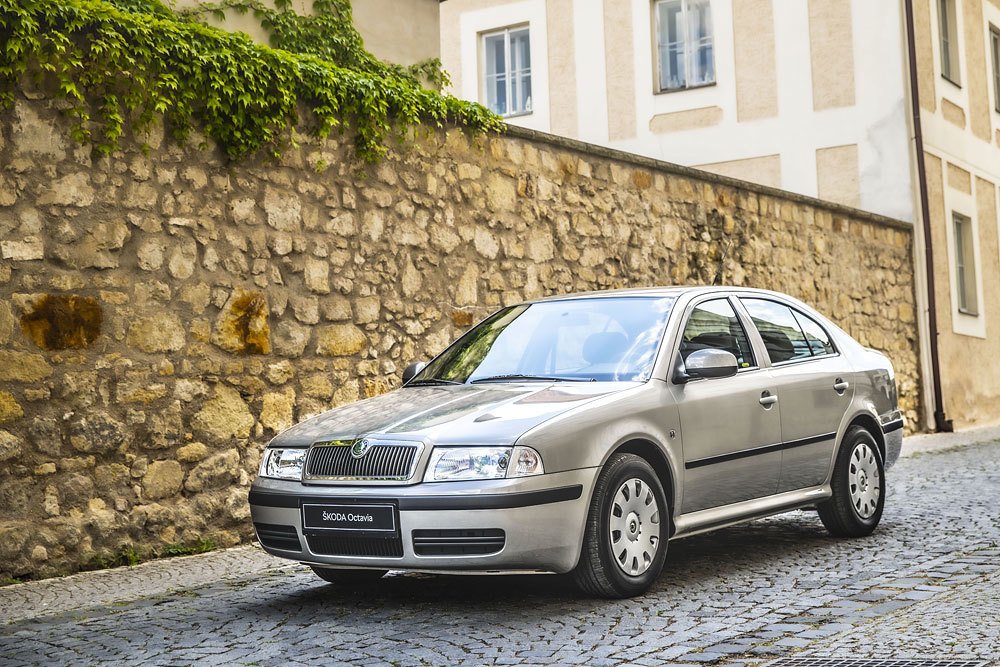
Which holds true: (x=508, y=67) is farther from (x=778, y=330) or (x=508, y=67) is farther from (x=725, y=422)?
(x=725, y=422)

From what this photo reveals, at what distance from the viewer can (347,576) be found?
22.6 feet

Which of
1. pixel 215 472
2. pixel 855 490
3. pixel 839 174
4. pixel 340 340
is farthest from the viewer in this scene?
pixel 839 174

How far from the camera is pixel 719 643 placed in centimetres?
518

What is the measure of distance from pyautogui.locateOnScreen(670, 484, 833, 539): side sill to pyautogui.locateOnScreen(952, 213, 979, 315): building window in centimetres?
1486

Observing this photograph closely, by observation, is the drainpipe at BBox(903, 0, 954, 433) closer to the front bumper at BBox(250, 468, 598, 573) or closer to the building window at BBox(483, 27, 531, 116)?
the building window at BBox(483, 27, 531, 116)

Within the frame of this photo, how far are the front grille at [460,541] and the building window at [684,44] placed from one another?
16304 millimetres

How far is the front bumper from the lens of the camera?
18.7 feet

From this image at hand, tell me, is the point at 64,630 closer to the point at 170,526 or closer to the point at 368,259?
the point at 170,526

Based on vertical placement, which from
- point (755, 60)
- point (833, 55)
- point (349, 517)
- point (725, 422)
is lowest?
point (349, 517)

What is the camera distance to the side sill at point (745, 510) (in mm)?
6660

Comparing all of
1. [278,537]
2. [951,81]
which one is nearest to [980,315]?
[951,81]

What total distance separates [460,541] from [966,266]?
708 inches

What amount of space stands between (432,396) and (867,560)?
2.59m

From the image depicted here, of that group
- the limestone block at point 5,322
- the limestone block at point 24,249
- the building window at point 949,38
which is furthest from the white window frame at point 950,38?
the limestone block at point 5,322
